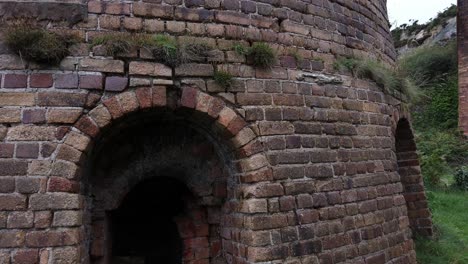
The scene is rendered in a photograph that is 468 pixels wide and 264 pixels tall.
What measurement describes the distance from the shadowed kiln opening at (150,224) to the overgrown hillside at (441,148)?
316 cm

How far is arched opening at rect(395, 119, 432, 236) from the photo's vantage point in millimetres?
5922

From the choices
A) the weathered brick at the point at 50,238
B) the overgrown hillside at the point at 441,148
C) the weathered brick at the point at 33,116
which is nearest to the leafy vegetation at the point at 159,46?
the weathered brick at the point at 33,116

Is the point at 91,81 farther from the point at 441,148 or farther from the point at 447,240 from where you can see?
the point at 441,148

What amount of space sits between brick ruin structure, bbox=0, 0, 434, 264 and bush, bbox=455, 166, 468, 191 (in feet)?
29.5

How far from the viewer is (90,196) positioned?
3.27 m

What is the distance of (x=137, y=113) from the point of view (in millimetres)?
3117

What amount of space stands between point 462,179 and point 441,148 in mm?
2804

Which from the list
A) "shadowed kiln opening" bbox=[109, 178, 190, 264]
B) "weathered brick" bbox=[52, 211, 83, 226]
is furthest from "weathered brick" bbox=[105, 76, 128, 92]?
"shadowed kiln opening" bbox=[109, 178, 190, 264]

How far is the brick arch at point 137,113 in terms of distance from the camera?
2834 mm

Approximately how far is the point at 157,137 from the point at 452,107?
16.9 meters

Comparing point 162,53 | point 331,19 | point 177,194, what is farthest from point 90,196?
point 331,19

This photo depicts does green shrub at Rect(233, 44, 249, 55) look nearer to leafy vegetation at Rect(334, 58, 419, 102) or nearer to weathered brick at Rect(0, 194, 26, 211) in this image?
leafy vegetation at Rect(334, 58, 419, 102)

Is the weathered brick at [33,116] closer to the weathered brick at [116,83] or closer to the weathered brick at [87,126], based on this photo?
the weathered brick at [87,126]

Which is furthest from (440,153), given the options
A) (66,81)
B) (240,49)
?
(66,81)
